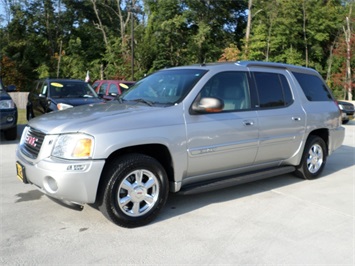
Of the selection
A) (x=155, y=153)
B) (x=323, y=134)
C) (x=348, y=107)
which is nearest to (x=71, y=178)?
(x=155, y=153)

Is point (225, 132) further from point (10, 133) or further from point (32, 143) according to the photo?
point (10, 133)

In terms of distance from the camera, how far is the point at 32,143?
4.01 meters

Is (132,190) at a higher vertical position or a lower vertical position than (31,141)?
lower

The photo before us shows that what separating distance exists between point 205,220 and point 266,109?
1.82 metres

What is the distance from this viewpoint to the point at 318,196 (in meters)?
5.16

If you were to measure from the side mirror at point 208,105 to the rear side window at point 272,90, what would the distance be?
1.08 metres

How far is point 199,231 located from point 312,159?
116 inches

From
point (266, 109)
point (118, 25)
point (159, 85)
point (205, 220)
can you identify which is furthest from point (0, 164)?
point (118, 25)

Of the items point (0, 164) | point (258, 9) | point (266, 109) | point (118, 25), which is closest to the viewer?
point (266, 109)

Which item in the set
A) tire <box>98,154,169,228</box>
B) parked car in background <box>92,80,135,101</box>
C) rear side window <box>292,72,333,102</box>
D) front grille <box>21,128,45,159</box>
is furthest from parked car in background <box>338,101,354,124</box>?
front grille <box>21,128,45,159</box>

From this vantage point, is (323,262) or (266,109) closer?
(323,262)

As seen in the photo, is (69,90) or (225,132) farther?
(69,90)

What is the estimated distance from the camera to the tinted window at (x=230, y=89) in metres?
4.53

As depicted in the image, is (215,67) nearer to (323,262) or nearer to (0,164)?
(323,262)
